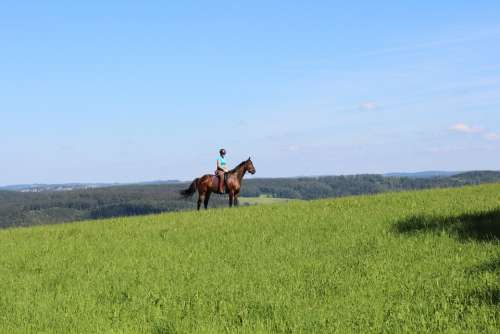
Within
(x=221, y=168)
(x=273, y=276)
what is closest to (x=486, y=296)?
(x=273, y=276)

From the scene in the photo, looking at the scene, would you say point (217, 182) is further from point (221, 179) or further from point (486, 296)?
point (486, 296)

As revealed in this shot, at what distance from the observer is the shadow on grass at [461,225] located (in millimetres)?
14336

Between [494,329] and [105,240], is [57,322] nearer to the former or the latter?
[494,329]

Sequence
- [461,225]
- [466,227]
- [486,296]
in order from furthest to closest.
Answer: [461,225], [466,227], [486,296]

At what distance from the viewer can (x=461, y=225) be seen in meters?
15.7

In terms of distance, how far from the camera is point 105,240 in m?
19.6

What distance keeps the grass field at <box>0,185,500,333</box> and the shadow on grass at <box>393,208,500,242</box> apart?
3 cm

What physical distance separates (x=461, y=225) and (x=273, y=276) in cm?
684

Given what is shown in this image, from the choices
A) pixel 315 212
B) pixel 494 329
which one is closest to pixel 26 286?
pixel 494 329

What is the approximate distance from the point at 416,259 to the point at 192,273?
4.83m

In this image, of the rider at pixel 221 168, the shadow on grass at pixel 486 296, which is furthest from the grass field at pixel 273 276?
the rider at pixel 221 168

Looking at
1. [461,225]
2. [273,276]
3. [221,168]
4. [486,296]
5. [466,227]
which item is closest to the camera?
[486,296]

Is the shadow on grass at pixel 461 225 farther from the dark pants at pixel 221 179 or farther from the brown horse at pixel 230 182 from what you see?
the dark pants at pixel 221 179

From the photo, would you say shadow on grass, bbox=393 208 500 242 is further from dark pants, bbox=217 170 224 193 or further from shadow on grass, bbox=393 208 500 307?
dark pants, bbox=217 170 224 193
